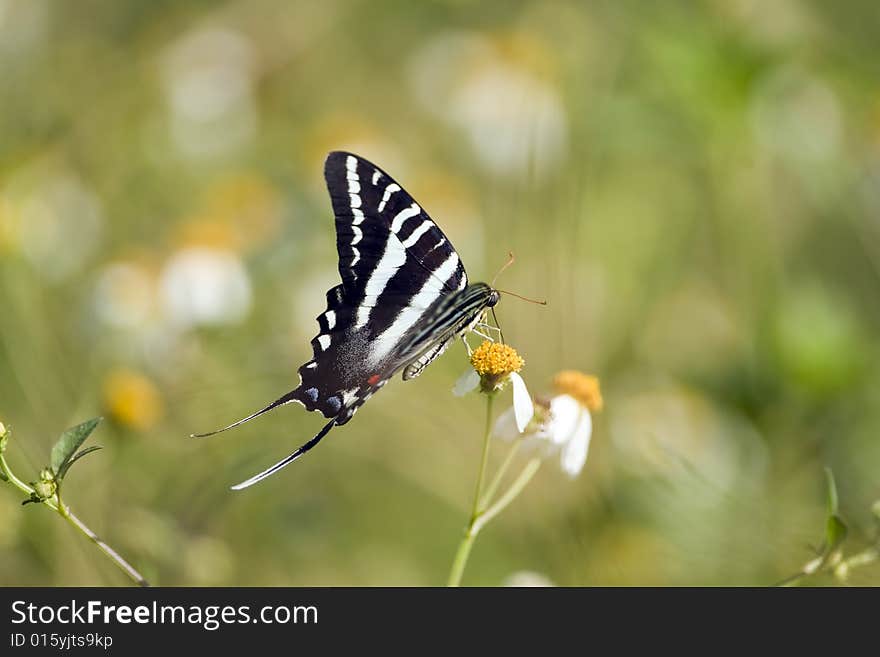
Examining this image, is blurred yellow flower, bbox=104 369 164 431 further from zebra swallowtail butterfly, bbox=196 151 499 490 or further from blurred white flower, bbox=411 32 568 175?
blurred white flower, bbox=411 32 568 175

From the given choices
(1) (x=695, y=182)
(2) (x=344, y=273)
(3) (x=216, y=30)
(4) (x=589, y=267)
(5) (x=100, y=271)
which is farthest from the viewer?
(3) (x=216, y=30)

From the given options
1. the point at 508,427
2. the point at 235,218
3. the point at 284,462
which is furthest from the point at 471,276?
the point at 284,462

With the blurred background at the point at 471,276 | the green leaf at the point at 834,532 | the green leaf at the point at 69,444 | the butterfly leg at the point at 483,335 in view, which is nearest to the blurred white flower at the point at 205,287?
the blurred background at the point at 471,276

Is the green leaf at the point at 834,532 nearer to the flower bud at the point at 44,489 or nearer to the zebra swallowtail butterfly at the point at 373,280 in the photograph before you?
the zebra swallowtail butterfly at the point at 373,280

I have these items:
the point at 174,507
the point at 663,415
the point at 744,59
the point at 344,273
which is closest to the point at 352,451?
the point at 174,507

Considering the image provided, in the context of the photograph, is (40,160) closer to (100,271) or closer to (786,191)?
(100,271)

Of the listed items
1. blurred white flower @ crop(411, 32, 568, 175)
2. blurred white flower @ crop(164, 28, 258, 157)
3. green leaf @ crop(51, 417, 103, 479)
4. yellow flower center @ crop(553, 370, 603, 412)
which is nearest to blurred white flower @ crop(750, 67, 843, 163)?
blurred white flower @ crop(411, 32, 568, 175)

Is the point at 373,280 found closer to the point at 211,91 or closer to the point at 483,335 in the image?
the point at 483,335
